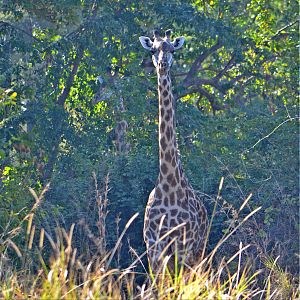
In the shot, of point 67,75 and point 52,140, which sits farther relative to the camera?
point 67,75

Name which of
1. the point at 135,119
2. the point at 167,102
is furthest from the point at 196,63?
the point at 167,102

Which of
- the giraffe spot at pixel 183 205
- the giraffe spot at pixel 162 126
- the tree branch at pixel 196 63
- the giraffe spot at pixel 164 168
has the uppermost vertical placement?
the tree branch at pixel 196 63

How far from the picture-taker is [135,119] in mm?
11109

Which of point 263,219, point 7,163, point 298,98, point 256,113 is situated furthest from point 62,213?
point 298,98

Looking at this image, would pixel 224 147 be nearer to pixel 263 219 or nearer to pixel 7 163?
pixel 263 219

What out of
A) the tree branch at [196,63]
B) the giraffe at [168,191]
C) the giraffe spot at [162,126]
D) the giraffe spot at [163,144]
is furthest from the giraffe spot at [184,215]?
the tree branch at [196,63]

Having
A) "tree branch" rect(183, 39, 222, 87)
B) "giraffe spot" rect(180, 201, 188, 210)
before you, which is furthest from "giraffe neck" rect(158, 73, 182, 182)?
"tree branch" rect(183, 39, 222, 87)

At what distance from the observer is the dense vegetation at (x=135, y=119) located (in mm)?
9641

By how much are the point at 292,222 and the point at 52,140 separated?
9.98 ft

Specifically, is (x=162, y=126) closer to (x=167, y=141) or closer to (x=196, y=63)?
(x=167, y=141)

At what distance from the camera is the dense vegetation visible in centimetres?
964

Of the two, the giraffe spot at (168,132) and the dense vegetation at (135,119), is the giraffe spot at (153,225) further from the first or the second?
the dense vegetation at (135,119)

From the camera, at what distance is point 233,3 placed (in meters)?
13.2

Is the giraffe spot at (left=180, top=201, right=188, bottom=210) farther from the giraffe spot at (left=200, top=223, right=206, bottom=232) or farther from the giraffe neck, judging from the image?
the giraffe spot at (left=200, top=223, right=206, bottom=232)
